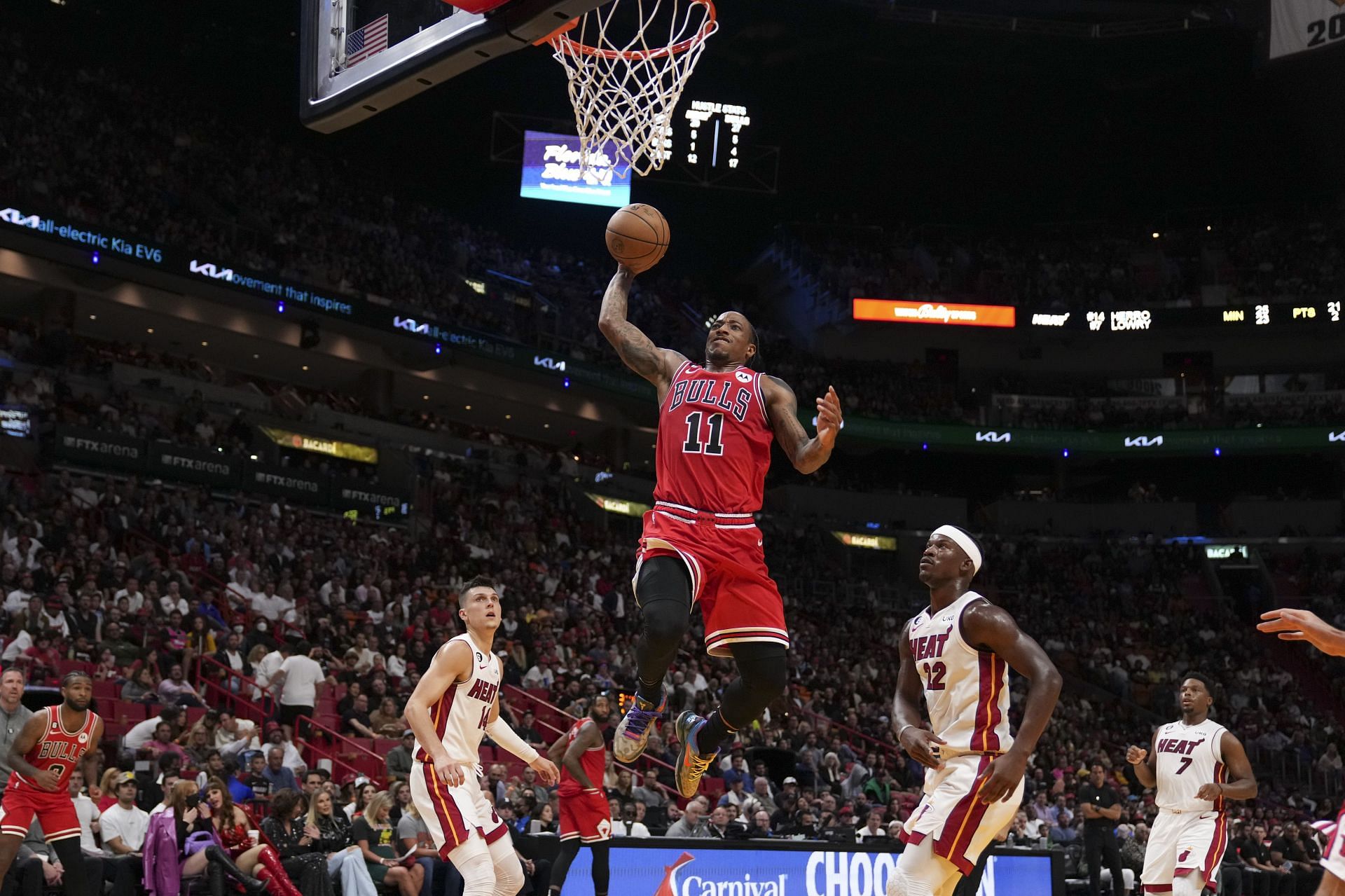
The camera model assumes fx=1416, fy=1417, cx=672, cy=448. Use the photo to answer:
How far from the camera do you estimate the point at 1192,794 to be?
10234 millimetres

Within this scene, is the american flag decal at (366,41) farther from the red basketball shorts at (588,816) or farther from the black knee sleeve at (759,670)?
the red basketball shorts at (588,816)

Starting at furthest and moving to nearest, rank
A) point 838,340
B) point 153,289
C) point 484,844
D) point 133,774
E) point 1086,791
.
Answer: point 838,340 < point 153,289 < point 1086,791 < point 133,774 < point 484,844

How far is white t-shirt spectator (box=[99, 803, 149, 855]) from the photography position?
460 inches

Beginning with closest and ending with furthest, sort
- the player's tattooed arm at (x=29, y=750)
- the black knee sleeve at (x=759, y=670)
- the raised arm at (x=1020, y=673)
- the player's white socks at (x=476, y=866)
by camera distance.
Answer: the raised arm at (x=1020, y=673), the black knee sleeve at (x=759, y=670), the player's white socks at (x=476, y=866), the player's tattooed arm at (x=29, y=750)

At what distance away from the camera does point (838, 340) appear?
130ft

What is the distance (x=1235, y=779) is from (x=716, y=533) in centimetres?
562

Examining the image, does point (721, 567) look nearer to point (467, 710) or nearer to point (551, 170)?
point (467, 710)

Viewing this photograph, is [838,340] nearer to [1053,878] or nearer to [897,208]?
[897,208]

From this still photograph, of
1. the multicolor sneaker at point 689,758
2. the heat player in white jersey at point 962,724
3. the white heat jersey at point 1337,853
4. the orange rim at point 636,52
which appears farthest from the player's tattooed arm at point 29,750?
the white heat jersey at point 1337,853

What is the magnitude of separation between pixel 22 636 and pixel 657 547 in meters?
11.3

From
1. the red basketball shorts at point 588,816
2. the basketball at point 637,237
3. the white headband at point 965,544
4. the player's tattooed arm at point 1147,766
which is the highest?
the basketball at point 637,237

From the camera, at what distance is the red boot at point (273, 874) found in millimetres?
11062

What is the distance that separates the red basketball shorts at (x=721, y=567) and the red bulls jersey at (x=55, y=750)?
16.7ft

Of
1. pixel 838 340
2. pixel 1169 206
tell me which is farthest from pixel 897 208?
pixel 1169 206
